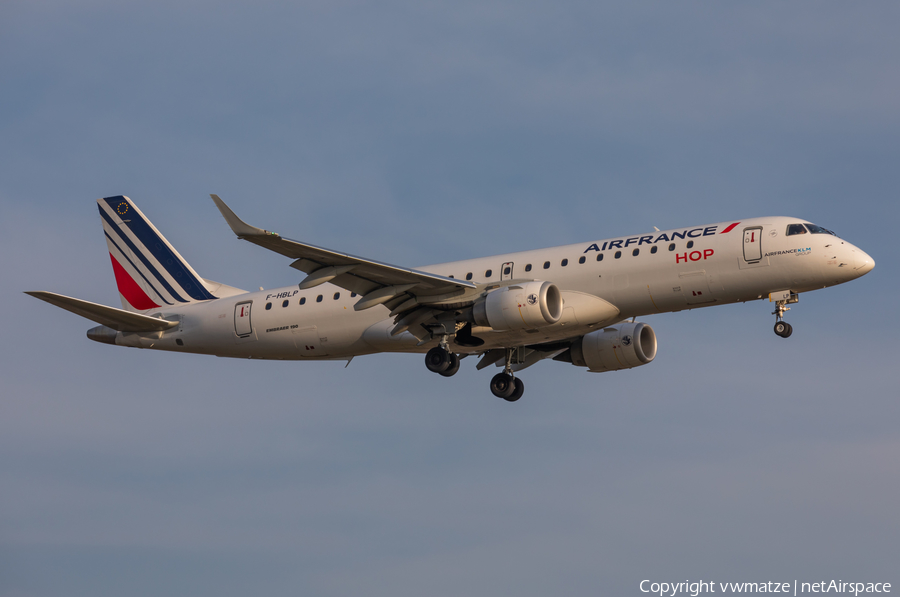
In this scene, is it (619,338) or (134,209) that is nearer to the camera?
(619,338)

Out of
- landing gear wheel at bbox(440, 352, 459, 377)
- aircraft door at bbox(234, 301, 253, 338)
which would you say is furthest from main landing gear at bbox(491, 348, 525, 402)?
aircraft door at bbox(234, 301, 253, 338)

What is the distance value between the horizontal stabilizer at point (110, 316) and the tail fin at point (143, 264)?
90.1 inches

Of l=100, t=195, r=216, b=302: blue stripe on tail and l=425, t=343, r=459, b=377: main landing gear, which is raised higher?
l=100, t=195, r=216, b=302: blue stripe on tail

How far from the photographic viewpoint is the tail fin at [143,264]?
1776 inches

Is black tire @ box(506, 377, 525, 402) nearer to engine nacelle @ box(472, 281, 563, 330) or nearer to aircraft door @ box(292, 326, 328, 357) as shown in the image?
engine nacelle @ box(472, 281, 563, 330)

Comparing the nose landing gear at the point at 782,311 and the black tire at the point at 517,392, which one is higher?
the nose landing gear at the point at 782,311

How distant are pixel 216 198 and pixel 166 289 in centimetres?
1675

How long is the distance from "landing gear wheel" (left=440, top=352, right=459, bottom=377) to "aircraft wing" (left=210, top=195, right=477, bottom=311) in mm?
2520

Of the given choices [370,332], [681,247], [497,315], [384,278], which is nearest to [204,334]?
[370,332]

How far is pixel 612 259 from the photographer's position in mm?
36219

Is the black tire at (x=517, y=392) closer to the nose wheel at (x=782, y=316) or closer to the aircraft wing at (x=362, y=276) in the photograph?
the aircraft wing at (x=362, y=276)

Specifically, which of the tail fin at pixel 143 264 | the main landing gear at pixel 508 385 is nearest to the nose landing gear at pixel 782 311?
the main landing gear at pixel 508 385

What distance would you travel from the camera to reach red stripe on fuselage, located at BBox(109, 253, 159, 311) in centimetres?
4544

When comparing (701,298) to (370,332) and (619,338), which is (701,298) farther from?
(370,332)
